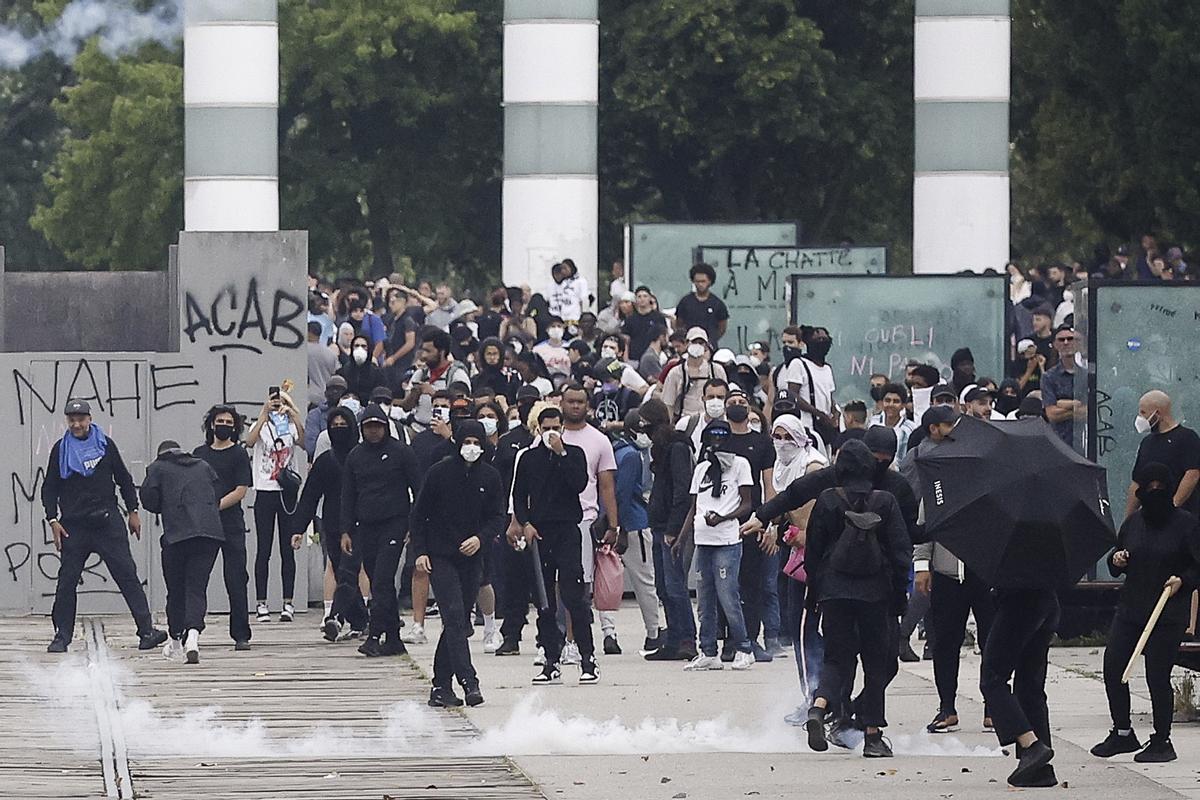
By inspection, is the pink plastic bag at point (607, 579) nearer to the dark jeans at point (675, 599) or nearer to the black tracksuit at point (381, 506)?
the dark jeans at point (675, 599)

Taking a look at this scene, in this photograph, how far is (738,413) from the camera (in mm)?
18297

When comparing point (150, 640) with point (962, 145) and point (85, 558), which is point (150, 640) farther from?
point (962, 145)

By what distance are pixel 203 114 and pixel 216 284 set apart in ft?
40.6

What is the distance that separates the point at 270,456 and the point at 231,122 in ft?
45.3

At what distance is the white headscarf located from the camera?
18.7 meters

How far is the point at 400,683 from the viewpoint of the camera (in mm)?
18094

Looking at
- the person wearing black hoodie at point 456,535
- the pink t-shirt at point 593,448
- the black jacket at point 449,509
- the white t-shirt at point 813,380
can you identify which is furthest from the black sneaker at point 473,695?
the white t-shirt at point 813,380

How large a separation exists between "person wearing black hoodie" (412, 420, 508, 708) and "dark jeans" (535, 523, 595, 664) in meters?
0.81

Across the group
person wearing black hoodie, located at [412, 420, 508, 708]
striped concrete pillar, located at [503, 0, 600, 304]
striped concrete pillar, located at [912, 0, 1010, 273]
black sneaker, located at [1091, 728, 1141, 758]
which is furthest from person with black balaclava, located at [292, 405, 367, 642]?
striped concrete pillar, located at [912, 0, 1010, 273]

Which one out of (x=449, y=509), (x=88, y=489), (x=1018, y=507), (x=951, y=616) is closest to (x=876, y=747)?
(x=951, y=616)

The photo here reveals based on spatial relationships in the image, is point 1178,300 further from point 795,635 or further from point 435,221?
point 435,221

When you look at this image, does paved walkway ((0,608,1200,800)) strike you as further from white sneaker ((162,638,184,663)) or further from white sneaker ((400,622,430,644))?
white sneaker ((400,622,430,644))

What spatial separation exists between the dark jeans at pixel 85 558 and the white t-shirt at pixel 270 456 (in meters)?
2.23

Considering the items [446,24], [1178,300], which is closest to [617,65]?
[446,24]
